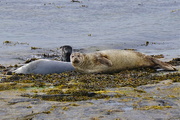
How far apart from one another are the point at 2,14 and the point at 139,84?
90.6 ft

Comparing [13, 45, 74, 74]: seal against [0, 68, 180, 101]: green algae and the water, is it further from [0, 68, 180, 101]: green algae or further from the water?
the water

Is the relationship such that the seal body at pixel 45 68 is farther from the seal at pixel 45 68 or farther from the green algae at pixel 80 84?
Result: the green algae at pixel 80 84

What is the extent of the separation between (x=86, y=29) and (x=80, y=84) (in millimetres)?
18999

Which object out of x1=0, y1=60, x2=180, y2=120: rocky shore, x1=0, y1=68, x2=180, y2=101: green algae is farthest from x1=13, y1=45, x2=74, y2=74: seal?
x1=0, y1=60, x2=180, y2=120: rocky shore

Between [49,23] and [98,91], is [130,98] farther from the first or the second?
[49,23]

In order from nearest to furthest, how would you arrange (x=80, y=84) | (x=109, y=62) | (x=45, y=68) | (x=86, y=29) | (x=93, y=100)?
(x=93, y=100), (x=80, y=84), (x=109, y=62), (x=45, y=68), (x=86, y=29)

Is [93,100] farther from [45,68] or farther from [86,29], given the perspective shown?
[86,29]

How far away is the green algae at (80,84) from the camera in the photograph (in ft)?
18.2

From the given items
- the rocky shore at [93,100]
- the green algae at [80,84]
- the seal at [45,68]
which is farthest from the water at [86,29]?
the rocky shore at [93,100]

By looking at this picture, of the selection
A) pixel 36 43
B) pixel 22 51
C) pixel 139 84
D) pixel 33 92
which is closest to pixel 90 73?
pixel 139 84

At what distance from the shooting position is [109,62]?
860 cm

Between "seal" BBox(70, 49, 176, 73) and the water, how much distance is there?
166 inches

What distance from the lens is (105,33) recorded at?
23.5 meters

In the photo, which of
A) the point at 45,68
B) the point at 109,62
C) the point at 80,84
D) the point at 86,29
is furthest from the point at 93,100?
the point at 86,29
